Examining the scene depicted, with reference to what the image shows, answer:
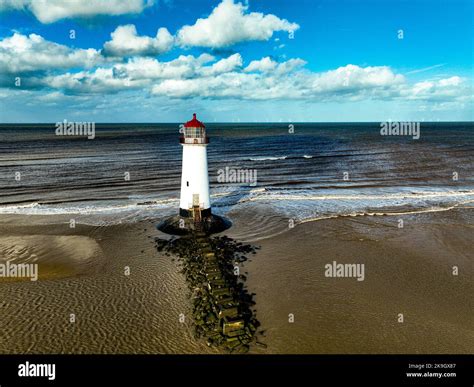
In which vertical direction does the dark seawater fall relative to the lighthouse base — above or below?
above

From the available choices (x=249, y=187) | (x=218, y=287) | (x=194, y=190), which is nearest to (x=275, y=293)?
(x=218, y=287)

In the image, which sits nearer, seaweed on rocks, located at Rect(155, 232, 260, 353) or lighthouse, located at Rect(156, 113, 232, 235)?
seaweed on rocks, located at Rect(155, 232, 260, 353)

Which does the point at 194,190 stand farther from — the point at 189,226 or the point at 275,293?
Result: the point at 275,293

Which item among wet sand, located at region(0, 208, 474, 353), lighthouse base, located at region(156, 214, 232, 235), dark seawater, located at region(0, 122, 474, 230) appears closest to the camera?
wet sand, located at region(0, 208, 474, 353)

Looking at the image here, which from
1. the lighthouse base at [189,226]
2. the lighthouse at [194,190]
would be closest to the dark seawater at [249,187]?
the lighthouse base at [189,226]

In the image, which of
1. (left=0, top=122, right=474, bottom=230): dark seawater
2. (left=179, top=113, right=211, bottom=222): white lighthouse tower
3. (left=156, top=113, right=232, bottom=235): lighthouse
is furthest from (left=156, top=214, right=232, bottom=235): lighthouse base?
(left=0, top=122, right=474, bottom=230): dark seawater

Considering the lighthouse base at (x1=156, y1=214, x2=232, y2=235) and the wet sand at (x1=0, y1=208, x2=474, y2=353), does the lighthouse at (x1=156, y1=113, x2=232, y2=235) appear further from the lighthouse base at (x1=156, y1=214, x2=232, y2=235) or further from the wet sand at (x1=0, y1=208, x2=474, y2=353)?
the wet sand at (x1=0, y1=208, x2=474, y2=353)
